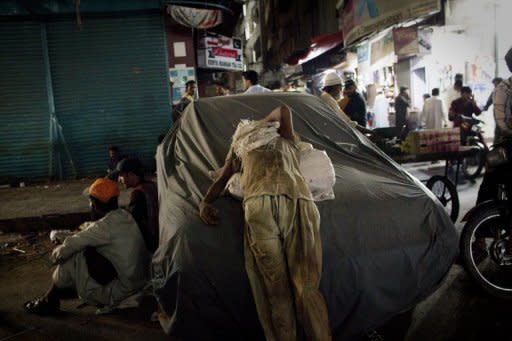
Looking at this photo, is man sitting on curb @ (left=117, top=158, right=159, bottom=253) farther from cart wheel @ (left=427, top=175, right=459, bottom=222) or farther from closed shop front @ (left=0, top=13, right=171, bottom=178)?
closed shop front @ (left=0, top=13, right=171, bottom=178)

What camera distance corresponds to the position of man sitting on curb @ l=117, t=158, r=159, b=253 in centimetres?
395

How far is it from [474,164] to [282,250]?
885cm

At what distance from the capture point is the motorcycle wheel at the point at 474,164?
27.3 feet

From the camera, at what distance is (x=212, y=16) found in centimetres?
1101

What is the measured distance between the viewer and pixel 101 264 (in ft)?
12.5

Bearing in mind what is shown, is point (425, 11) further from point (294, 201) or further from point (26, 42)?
point (26, 42)

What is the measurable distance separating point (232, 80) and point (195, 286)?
23.5m

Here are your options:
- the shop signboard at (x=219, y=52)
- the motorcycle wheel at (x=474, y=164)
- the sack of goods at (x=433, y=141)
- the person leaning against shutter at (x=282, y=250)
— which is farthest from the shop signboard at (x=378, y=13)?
the person leaning against shutter at (x=282, y=250)

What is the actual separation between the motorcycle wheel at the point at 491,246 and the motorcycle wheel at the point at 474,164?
4.19 m

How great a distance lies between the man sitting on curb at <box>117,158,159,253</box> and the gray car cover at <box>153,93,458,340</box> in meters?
0.64

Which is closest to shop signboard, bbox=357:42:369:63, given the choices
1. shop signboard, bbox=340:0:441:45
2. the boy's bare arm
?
shop signboard, bbox=340:0:441:45

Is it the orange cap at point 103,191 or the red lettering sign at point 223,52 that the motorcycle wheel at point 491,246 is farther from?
the red lettering sign at point 223,52

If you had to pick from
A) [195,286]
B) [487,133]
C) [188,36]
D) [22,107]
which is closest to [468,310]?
[195,286]

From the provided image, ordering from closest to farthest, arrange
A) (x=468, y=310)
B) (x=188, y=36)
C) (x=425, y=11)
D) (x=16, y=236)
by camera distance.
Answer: (x=468, y=310) < (x=16, y=236) < (x=425, y=11) < (x=188, y=36)
